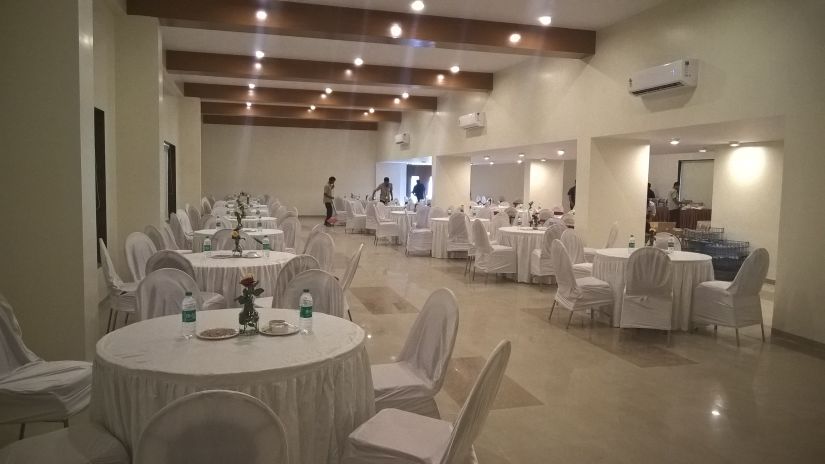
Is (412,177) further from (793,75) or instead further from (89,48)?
(89,48)

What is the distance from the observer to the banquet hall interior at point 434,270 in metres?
2.35

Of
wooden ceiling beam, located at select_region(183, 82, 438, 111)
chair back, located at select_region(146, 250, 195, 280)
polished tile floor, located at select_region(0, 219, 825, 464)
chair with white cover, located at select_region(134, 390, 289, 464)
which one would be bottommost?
polished tile floor, located at select_region(0, 219, 825, 464)

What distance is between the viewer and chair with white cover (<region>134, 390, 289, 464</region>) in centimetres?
162

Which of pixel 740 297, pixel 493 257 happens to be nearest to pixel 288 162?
pixel 493 257

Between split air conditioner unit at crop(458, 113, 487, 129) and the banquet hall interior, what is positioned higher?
split air conditioner unit at crop(458, 113, 487, 129)

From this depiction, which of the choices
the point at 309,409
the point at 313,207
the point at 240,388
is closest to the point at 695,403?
the point at 309,409

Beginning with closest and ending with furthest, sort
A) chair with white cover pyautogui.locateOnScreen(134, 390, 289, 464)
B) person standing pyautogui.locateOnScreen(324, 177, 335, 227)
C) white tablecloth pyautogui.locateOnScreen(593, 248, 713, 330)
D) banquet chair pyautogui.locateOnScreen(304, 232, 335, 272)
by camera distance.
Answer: chair with white cover pyautogui.locateOnScreen(134, 390, 289, 464)
white tablecloth pyautogui.locateOnScreen(593, 248, 713, 330)
banquet chair pyautogui.locateOnScreen(304, 232, 335, 272)
person standing pyautogui.locateOnScreen(324, 177, 335, 227)

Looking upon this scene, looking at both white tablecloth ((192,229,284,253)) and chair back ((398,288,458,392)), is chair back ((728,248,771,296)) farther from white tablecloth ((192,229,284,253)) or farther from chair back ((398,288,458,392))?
white tablecloth ((192,229,284,253))

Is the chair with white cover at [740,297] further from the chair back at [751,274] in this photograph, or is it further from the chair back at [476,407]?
the chair back at [476,407]

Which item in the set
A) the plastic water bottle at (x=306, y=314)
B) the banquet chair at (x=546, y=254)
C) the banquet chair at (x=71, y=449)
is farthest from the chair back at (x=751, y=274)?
the banquet chair at (x=71, y=449)

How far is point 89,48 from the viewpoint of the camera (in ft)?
12.4

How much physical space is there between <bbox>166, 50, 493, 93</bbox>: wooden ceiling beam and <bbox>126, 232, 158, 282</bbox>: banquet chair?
5713 millimetres


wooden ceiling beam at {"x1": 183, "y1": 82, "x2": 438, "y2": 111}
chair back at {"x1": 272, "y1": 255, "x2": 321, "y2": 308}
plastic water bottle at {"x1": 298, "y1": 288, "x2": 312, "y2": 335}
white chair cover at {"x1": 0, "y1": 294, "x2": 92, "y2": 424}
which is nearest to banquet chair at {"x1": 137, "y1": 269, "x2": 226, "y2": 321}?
white chair cover at {"x1": 0, "y1": 294, "x2": 92, "y2": 424}

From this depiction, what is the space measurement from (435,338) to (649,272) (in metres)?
3.21
